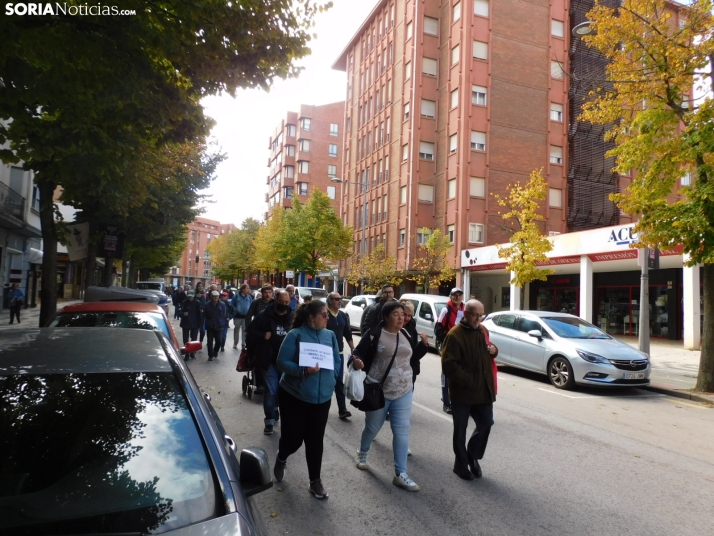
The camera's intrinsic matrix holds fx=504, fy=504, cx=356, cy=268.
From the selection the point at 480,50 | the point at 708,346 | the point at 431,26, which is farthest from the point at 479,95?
the point at 708,346

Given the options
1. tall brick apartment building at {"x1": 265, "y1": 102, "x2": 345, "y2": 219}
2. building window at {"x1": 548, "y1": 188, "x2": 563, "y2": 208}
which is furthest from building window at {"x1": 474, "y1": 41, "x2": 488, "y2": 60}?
tall brick apartment building at {"x1": 265, "y1": 102, "x2": 345, "y2": 219}

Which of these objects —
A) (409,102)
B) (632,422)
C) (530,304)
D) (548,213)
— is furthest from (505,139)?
(632,422)

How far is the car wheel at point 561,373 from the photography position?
1013cm

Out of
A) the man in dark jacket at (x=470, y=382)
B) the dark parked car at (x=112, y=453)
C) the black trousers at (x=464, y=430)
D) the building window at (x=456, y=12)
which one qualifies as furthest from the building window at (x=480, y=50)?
the dark parked car at (x=112, y=453)

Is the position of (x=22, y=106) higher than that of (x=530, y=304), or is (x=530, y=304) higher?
(x=22, y=106)

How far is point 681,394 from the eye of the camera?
10031 mm

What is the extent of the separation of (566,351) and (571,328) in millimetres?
1114

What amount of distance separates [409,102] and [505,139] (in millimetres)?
8230

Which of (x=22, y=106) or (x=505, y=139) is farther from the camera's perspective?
(x=505, y=139)

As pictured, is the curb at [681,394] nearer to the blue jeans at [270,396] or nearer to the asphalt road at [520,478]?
the asphalt road at [520,478]

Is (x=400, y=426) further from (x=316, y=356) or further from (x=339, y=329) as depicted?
(x=339, y=329)

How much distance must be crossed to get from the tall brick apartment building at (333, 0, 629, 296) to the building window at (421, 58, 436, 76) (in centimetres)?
7

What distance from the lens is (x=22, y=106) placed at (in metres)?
6.94

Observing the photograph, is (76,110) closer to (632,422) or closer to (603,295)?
(632,422)
